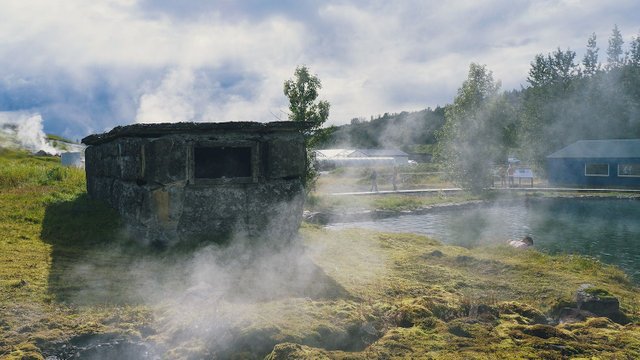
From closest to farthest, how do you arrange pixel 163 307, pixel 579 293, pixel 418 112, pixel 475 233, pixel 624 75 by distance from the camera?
pixel 163 307 → pixel 579 293 → pixel 475 233 → pixel 624 75 → pixel 418 112

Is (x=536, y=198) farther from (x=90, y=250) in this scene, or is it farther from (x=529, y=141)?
(x=90, y=250)

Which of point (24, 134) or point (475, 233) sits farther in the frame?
point (24, 134)

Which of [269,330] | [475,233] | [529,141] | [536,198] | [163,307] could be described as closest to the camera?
[269,330]

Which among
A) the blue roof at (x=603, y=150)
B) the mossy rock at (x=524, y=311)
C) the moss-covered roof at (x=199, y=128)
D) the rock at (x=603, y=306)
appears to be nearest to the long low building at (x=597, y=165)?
the blue roof at (x=603, y=150)

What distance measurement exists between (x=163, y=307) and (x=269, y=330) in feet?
5.48

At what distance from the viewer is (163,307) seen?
6.69 meters

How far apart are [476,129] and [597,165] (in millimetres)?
16720

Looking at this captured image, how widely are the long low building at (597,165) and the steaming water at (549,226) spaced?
10.4 meters

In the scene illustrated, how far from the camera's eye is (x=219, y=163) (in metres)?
11.1

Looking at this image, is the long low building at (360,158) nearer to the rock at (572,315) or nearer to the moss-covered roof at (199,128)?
the moss-covered roof at (199,128)

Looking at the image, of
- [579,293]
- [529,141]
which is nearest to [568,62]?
[529,141]

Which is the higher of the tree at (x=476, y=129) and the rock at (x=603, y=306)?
the tree at (x=476, y=129)

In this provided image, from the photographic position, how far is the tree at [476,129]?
34250 mm

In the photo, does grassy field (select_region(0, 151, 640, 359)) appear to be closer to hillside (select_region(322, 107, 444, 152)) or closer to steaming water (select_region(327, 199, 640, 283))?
steaming water (select_region(327, 199, 640, 283))
